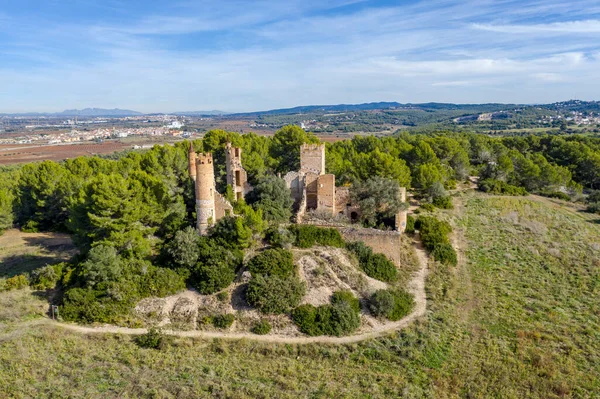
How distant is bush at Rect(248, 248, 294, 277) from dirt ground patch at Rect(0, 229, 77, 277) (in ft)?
53.4

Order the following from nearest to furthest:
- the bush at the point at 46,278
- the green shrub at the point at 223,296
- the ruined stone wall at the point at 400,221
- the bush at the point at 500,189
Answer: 1. the green shrub at the point at 223,296
2. the bush at the point at 46,278
3. the ruined stone wall at the point at 400,221
4. the bush at the point at 500,189

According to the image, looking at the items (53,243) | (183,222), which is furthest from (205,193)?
(53,243)

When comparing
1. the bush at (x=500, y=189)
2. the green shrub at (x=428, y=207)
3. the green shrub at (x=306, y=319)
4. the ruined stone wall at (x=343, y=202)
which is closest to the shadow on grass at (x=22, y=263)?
the green shrub at (x=306, y=319)

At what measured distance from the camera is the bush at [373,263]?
28375 mm

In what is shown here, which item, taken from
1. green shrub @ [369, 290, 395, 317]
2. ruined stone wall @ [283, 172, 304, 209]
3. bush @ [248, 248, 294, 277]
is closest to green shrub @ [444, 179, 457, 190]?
ruined stone wall @ [283, 172, 304, 209]

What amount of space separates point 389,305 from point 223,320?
9.91 m

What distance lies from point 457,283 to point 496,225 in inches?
560

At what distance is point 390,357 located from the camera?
21125mm

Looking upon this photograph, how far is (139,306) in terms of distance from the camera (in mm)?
25328

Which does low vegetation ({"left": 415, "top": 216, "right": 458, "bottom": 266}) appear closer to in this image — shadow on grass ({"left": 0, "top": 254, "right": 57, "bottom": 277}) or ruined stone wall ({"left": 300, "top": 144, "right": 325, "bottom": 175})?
ruined stone wall ({"left": 300, "top": 144, "right": 325, "bottom": 175})

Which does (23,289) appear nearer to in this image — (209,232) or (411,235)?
(209,232)

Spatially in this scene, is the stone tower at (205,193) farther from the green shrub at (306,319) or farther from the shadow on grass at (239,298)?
the green shrub at (306,319)

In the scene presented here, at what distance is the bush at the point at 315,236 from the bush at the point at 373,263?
107cm

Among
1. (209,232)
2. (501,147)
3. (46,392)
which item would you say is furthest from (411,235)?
(501,147)
